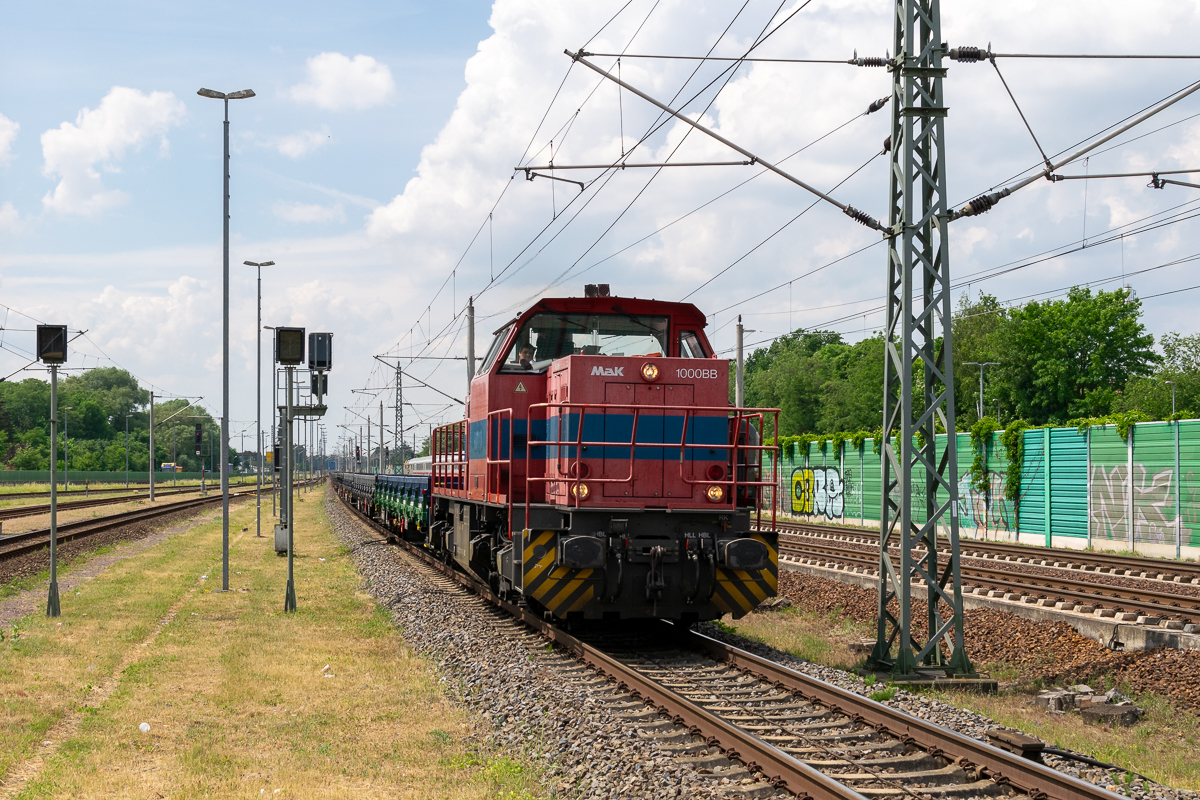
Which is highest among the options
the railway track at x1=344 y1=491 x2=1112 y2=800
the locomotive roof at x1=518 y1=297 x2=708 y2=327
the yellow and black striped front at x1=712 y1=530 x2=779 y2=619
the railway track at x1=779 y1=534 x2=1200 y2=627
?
the locomotive roof at x1=518 y1=297 x2=708 y2=327

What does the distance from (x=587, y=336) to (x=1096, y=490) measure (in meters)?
16.5

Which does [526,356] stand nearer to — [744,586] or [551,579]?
[551,579]

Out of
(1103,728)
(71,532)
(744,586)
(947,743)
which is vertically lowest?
(71,532)

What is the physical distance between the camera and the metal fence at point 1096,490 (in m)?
20.9

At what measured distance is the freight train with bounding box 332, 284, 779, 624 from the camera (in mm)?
10195

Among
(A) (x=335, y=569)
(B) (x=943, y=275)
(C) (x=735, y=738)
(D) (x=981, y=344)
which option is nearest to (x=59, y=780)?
(C) (x=735, y=738)

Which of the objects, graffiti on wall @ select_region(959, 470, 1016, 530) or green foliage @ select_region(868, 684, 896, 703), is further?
graffiti on wall @ select_region(959, 470, 1016, 530)

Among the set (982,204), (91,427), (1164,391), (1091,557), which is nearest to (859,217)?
(982,204)

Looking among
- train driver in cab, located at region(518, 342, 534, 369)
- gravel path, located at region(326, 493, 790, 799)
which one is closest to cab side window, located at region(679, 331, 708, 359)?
train driver in cab, located at region(518, 342, 534, 369)

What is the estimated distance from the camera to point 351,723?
832cm

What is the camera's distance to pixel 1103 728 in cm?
886

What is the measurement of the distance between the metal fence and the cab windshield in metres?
14.7

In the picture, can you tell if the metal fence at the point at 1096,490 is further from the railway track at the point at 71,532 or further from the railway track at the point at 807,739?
the railway track at the point at 71,532

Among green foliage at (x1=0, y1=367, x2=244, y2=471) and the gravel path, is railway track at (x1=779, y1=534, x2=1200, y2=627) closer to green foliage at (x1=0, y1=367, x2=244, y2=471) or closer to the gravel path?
the gravel path
